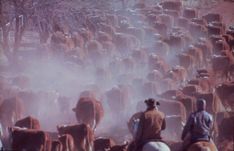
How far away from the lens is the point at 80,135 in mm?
15602

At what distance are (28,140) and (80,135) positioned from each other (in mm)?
1732

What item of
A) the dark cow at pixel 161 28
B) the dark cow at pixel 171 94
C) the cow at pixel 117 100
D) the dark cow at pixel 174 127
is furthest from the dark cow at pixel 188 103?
the dark cow at pixel 161 28

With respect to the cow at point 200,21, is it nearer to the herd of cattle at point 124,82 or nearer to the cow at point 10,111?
the herd of cattle at point 124,82

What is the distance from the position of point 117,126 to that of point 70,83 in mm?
3985

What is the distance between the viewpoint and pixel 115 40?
3028cm

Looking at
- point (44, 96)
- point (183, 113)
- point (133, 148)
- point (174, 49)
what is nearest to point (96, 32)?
point (174, 49)

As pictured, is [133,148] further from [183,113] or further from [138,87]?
[138,87]

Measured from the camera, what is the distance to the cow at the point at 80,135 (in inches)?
611

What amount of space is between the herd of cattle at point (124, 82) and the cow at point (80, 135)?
2 cm

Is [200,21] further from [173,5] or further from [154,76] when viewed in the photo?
[154,76]

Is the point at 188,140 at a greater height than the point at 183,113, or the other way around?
the point at 188,140

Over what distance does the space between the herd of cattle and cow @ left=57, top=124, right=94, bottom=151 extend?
0.08 feet

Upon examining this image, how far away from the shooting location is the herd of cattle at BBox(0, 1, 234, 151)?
1567cm

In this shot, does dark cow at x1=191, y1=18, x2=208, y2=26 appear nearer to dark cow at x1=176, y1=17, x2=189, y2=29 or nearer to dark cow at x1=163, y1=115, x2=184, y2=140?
dark cow at x1=176, y1=17, x2=189, y2=29
